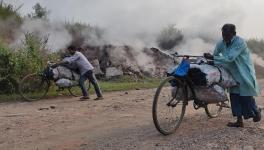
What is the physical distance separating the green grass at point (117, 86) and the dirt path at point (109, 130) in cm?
153

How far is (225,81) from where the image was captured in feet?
28.8

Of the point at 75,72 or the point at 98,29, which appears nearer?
the point at 75,72

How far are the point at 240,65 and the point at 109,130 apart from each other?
2.33 meters

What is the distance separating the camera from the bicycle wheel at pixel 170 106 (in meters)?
8.51

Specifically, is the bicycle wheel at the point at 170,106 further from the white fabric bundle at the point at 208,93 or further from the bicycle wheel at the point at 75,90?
the bicycle wheel at the point at 75,90

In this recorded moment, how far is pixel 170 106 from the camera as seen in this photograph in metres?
8.90

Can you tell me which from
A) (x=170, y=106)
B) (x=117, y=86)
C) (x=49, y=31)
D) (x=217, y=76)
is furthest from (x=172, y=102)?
(x=49, y=31)

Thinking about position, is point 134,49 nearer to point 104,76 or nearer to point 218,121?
point 104,76

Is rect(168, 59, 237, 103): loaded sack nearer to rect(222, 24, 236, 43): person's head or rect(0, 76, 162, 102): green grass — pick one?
→ rect(222, 24, 236, 43): person's head

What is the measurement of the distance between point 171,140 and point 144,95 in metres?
5.98

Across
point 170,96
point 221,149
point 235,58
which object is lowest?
point 221,149

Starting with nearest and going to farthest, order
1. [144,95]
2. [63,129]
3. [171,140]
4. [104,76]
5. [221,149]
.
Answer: [221,149], [171,140], [63,129], [144,95], [104,76]

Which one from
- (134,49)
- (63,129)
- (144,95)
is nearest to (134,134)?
(63,129)

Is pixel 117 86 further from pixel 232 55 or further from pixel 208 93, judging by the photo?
pixel 232 55
